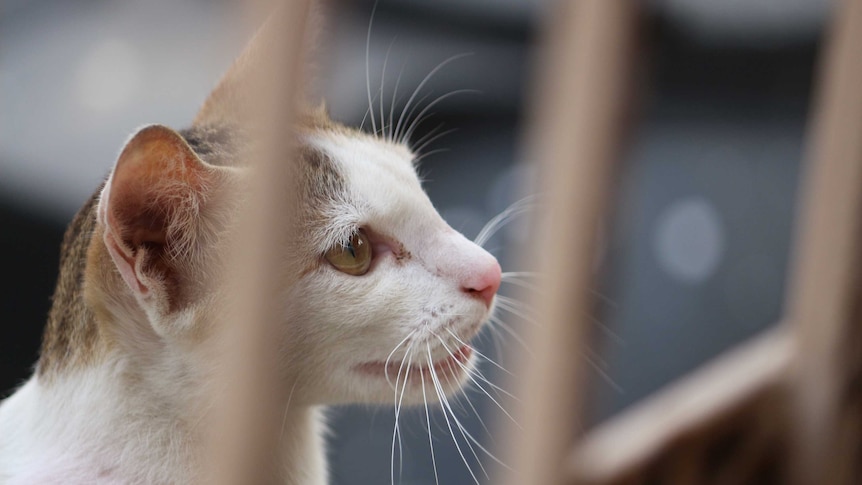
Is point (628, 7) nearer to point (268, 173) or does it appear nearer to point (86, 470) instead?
point (268, 173)

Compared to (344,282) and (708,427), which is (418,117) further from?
(708,427)

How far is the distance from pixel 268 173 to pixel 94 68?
0.39m

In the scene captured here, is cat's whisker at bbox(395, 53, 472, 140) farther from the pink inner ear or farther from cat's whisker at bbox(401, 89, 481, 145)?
the pink inner ear

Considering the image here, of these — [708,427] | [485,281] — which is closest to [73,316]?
[485,281]

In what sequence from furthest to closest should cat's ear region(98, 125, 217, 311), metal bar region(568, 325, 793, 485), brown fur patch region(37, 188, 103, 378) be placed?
metal bar region(568, 325, 793, 485), brown fur patch region(37, 188, 103, 378), cat's ear region(98, 125, 217, 311)

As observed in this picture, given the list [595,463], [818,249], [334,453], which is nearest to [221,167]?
[334,453]

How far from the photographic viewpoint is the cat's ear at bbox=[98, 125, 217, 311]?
0.54 m

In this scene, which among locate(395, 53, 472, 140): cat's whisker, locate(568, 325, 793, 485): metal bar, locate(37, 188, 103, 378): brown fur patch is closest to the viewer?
locate(37, 188, 103, 378): brown fur patch

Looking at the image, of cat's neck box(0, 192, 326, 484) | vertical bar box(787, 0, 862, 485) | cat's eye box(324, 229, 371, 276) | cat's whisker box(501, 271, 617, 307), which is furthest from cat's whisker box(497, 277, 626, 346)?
vertical bar box(787, 0, 862, 485)

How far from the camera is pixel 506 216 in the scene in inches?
28.7

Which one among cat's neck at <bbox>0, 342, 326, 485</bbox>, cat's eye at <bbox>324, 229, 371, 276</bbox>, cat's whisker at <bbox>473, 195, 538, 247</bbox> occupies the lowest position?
cat's neck at <bbox>0, 342, 326, 485</bbox>

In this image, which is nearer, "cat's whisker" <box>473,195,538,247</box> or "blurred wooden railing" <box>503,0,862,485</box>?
"blurred wooden railing" <box>503,0,862,485</box>

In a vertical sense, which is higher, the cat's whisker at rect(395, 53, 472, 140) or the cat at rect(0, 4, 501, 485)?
the cat's whisker at rect(395, 53, 472, 140)

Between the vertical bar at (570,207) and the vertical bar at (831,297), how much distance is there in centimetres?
48
